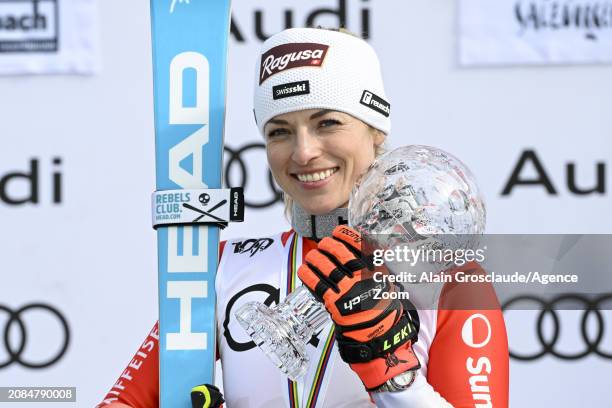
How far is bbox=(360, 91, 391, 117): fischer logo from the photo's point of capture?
2133mm

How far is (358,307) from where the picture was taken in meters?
1.63

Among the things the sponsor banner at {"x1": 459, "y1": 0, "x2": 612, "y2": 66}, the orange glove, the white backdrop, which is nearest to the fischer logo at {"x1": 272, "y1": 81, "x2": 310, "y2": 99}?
the orange glove

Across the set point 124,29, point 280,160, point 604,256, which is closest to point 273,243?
point 280,160

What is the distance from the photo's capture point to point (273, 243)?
2.30 m

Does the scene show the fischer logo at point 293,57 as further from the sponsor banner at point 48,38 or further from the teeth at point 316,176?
the sponsor banner at point 48,38

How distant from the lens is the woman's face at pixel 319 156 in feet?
6.64

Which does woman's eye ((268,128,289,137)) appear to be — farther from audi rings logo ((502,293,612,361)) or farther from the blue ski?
audi rings logo ((502,293,612,361))

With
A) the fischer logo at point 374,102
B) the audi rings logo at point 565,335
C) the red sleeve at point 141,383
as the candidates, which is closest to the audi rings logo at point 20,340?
the red sleeve at point 141,383

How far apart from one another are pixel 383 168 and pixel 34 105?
2181 millimetres

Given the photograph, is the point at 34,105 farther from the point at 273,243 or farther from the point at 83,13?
the point at 273,243

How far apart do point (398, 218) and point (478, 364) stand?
14.1 inches

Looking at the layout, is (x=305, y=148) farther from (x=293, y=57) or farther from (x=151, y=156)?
(x=151, y=156)

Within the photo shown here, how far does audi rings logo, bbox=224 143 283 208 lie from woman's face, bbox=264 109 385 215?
1471mm

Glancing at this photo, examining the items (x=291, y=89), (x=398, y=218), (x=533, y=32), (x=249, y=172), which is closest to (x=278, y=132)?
(x=291, y=89)
